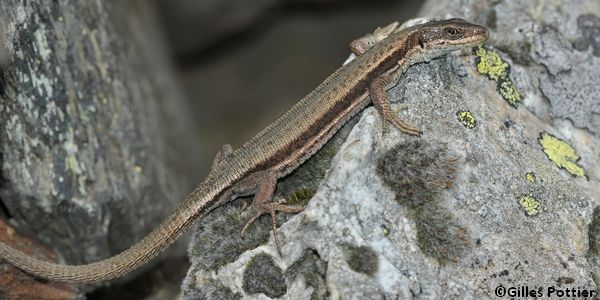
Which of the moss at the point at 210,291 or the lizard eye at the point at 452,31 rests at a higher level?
the lizard eye at the point at 452,31

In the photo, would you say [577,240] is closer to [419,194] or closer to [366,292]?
[419,194]


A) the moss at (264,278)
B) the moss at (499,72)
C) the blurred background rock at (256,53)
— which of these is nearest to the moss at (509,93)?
the moss at (499,72)

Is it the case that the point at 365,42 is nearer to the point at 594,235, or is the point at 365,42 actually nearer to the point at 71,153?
the point at 594,235

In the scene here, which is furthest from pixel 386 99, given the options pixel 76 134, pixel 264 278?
pixel 76 134

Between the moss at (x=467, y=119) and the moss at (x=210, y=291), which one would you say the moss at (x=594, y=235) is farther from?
the moss at (x=210, y=291)

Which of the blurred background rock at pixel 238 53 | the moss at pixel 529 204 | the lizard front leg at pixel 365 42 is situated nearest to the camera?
the moss at pixel 529 204
